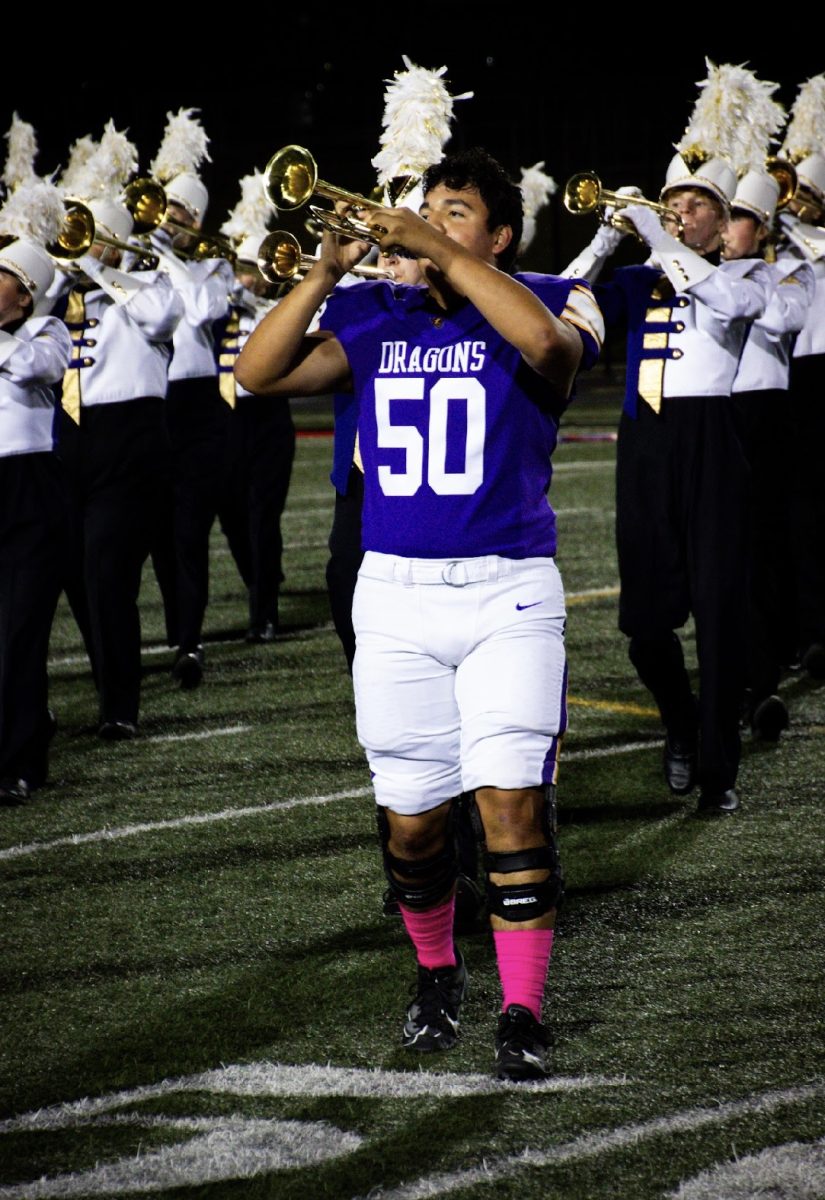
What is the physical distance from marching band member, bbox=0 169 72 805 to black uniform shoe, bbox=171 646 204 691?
179cm

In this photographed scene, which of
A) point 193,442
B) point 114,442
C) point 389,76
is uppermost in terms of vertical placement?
point 389,76

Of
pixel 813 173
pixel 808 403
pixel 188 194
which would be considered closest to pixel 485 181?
pixel 808 403

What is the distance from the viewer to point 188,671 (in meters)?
7.66

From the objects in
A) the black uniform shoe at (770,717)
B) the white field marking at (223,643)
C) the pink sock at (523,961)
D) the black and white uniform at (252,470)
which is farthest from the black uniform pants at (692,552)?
the black and white uniform at (252,470)

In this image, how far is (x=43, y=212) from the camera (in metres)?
6.09

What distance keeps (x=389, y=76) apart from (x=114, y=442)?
69.3ft

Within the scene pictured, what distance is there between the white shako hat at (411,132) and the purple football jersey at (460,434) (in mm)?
1043

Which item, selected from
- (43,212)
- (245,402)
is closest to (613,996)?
(43,212)

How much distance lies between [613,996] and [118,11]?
936 inches

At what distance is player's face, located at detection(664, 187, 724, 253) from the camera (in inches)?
219

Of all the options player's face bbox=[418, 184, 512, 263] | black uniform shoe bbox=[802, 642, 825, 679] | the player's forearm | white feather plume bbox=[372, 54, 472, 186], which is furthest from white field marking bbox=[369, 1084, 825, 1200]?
black uniform shoe bbox=[802, 642, 825, 679]

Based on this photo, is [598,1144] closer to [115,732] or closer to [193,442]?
[115,732]

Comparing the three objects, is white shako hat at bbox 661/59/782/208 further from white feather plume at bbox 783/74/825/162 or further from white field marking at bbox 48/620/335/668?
white field marking at bbox 48/620/335/668

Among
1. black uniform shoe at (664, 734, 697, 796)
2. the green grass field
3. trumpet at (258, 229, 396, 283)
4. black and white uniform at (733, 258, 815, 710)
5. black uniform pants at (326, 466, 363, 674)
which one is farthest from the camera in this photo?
black and white uniform at (733, 258, 815, 710)
